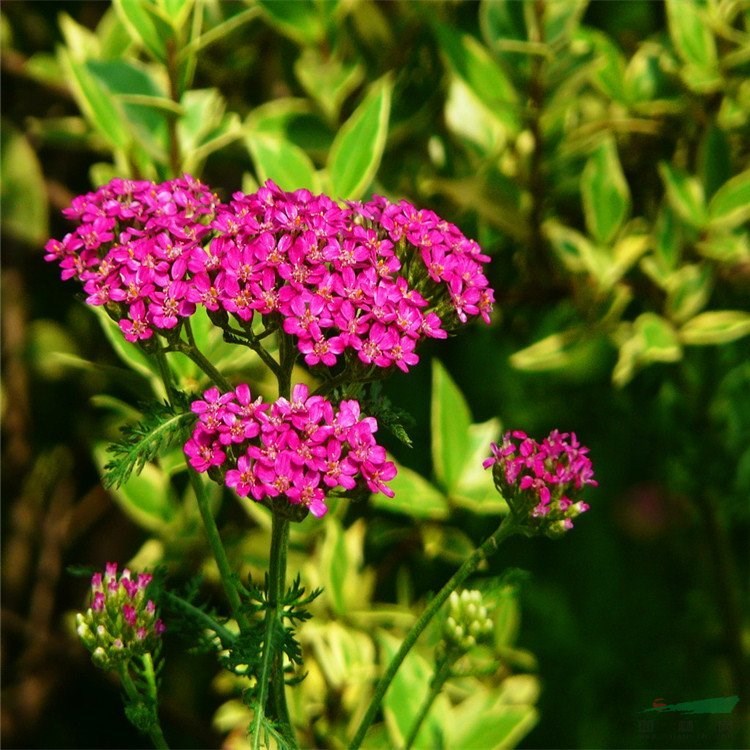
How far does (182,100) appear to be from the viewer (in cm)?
129

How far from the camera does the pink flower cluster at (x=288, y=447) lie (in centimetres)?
71

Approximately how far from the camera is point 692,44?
52.2 inches

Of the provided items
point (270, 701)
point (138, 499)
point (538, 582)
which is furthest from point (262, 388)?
point (538, 582)

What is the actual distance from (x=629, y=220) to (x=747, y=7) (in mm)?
331

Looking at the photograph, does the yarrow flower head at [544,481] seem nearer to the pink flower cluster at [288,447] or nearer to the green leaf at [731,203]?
the pink flower cluster at [288,447]

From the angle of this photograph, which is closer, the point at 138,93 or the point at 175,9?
the point at 175,9

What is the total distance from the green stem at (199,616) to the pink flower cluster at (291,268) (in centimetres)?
23

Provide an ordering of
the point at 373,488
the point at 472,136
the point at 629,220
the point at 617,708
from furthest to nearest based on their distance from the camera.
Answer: the point at 617,708
the point at 629,220
the point at 472,136
the point at 373,488

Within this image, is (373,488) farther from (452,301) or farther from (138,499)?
(138,499)

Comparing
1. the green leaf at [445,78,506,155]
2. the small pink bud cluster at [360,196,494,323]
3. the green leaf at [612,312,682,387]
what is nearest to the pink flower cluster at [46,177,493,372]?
the small pink bud cluster at [360,196,494,323]

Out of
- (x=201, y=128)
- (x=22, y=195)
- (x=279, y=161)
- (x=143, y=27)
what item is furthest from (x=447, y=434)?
(x=22, y=195)

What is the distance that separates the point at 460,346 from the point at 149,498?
0.60 m

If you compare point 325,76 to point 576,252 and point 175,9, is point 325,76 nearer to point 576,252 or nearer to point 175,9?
point 175,9

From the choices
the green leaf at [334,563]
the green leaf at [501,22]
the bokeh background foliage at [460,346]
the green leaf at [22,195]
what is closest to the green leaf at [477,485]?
the bokeh background foliage at [460,346]
